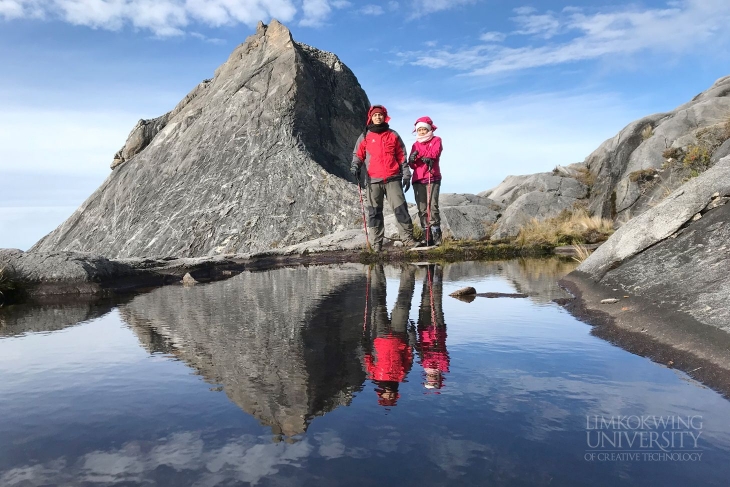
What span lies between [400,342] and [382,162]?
8.59 meters

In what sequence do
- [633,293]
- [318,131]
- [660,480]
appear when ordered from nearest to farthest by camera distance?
[660,480], [633,293], [318,131]

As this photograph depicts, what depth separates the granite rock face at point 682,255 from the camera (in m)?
5.10

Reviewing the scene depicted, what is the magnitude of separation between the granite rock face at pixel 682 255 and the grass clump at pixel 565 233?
930 cm

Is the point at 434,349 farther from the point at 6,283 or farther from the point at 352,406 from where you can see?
the point at 6,283

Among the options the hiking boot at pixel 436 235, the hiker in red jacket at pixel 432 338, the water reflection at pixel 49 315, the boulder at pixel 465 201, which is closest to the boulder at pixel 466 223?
the boulder at pixel 465 201

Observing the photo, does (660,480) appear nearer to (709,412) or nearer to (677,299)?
(709,412)

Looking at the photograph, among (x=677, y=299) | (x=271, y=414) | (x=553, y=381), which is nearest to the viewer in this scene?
(x=271, y=414)

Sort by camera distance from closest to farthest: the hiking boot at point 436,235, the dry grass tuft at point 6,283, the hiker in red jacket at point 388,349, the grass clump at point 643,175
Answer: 1. the hiker in red jacket at point 388,349
2. the dry grass tuft at point 6,283
3. the hiking boot at point 436,235
4. the grass clump at point 643,175

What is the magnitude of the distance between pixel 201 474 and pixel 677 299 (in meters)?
4.67

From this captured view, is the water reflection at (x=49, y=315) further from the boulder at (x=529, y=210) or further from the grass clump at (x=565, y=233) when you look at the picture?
the boulder at (x=529, y=210)

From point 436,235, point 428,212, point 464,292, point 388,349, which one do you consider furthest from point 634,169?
point 388,349

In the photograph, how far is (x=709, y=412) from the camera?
128 inches

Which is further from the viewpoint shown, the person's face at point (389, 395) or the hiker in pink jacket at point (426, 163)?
the hiker in pink jacket at point (426, 163)

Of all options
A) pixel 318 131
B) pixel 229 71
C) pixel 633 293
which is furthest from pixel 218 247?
pixel 633 293
